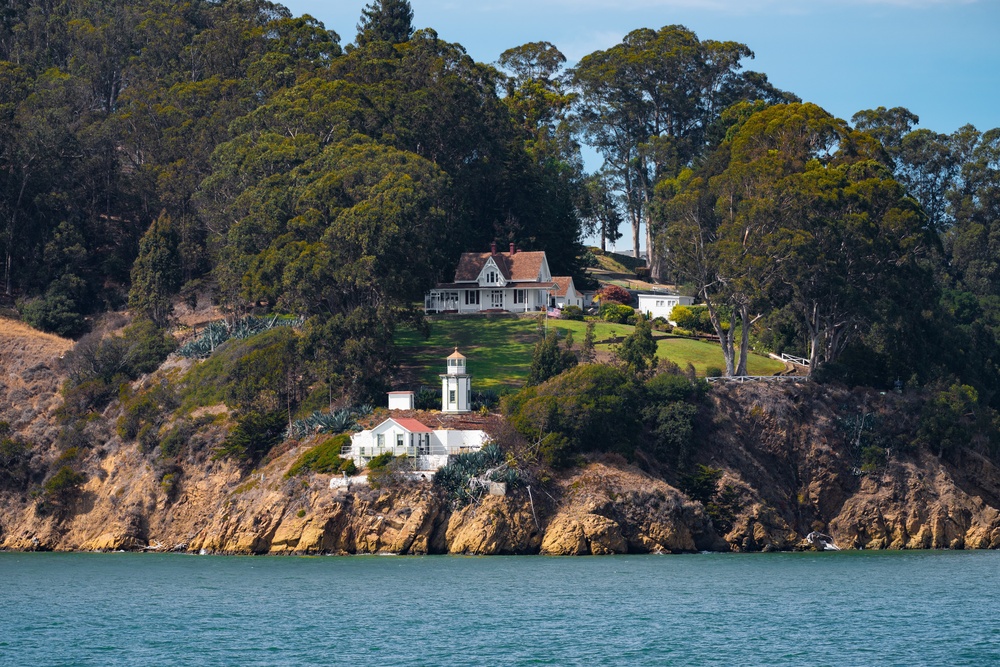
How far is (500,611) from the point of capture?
→ 60.3 m

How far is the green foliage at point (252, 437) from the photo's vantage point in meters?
86.8

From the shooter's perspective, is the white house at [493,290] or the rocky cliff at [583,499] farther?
the white house at [493,290]

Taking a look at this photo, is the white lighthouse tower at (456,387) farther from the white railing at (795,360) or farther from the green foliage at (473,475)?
the white railing at (795,360)

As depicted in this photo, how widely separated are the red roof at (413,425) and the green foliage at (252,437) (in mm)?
8335

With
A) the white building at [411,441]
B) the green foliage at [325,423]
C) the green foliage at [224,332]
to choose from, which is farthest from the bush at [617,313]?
the white building at [411,441]

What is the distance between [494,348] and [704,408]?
17462mm

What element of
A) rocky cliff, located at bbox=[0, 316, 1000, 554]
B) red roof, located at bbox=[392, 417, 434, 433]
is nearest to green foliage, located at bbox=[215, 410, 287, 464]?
rocky cliff, located at bbox=[0, 316, 1000, 554]

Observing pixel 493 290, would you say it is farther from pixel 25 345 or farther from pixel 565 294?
pixel 25 345

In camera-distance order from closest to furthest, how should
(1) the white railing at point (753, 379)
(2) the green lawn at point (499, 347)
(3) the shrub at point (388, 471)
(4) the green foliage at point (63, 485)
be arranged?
(3) the shrub at point (388, 471), (4) the green foliage at point (63, 485), (1) the white railing at point (753, 379), (2) the green lawn at point (499, 347)

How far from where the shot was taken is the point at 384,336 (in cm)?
9131

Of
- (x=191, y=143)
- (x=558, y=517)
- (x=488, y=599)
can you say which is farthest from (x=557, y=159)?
(x=488, y=599)

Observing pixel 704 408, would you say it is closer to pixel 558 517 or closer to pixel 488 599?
pixel 558 517

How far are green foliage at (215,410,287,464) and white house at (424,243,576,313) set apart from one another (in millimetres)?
26111

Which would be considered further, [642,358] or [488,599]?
[642,358]
